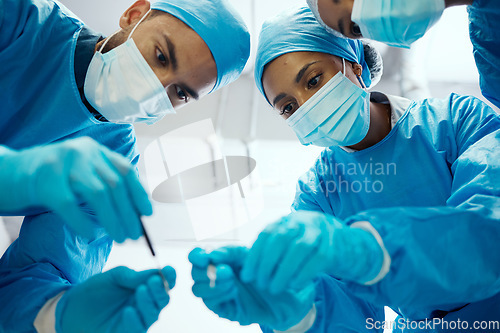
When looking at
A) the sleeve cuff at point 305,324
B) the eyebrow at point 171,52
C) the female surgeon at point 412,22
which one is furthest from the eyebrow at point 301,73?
the sleeve cuff at point 305,324

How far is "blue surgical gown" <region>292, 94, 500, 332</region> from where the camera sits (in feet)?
2.73

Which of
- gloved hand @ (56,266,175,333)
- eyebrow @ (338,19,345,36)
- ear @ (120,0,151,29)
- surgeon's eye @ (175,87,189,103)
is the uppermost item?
ear @ (120,0,151,29)

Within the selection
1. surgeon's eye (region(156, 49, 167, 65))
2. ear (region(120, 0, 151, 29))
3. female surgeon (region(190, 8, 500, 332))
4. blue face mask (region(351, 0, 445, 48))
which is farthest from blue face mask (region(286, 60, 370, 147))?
ear (region(120, 0, 151, 29))

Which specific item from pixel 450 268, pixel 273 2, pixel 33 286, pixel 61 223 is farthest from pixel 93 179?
pixel 273 2

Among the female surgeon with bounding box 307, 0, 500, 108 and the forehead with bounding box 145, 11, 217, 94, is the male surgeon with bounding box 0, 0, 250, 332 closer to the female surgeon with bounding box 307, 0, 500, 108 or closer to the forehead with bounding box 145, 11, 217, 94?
the forehead with bounding box 145, 11, 217, 94

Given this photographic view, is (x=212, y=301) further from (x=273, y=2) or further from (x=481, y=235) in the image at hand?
(x=273, y=2)

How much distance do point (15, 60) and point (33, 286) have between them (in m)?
0.64

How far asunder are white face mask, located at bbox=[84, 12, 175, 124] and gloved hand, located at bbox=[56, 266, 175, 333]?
1.66 feet

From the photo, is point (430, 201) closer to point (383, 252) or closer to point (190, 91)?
point (383, 252)

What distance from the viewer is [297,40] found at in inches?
53.4

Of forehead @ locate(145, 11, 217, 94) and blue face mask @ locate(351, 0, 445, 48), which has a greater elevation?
blue face mask @ locate(351, 0, 445, 48)

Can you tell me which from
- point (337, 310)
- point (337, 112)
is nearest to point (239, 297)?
point (337, 310)

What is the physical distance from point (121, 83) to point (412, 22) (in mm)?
805

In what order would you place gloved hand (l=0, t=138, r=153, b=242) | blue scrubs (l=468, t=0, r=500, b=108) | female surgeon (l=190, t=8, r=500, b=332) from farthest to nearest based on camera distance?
blue scrubs (l=468, t=0, r=500, b=108)
female surgeon (l=190, t=8, r=500, b=332)
gloved hand (l=0, t=138, r=153, b=242)
